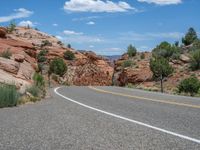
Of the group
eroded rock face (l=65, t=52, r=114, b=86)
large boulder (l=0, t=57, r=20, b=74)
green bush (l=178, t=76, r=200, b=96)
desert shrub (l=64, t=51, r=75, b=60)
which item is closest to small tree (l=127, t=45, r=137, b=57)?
eroded rock face (l=65, t=52, r=114, b=86)

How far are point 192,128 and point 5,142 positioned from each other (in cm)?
413

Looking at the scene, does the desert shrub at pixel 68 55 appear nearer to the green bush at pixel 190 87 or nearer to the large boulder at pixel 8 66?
the green bush at pixel 190 87

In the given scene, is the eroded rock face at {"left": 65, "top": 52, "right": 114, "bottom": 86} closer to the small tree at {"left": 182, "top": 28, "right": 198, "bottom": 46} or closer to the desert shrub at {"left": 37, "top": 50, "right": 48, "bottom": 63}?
the desert shrub at {"left": 37, "top": 50, "right": 48, "bottom": 63}

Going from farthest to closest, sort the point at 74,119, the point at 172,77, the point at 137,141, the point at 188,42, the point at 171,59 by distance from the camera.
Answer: the point at 188,42, the point at 171,59, the point at 172,77, the point at 74,119, the point at 137,141

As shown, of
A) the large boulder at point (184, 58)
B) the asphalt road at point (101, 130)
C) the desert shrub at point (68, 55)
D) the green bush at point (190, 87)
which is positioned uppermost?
the desert shrub at point (68, 55)

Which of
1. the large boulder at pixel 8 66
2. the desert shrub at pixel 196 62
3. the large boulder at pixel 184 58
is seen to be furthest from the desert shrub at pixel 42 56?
the large boulder at pixel 8 66

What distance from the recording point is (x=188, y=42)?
8962 centimetres

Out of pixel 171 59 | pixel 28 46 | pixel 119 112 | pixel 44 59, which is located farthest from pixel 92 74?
pixel 119 112

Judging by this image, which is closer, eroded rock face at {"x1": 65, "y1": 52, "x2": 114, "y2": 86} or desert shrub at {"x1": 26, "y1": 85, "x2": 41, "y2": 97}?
desert shrub at {"x1": 26, "y1": 85, "x2": 41, "y2": 97}

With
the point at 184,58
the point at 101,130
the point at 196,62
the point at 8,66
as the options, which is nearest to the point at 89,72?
the point at 184,58

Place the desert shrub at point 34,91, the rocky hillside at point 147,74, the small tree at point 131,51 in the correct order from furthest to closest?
1. the small tree at point 131,51
2. the rocky hillside at point 147,74
3. the desert shrub at point 34,91

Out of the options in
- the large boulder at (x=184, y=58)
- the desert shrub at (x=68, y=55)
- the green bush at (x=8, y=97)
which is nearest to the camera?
the green bush at (x=8, y=97)

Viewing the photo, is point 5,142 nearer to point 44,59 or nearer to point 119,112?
point 119,112

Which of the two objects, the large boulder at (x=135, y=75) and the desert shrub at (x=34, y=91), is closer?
the desert shrub at (x=34, y=91)
